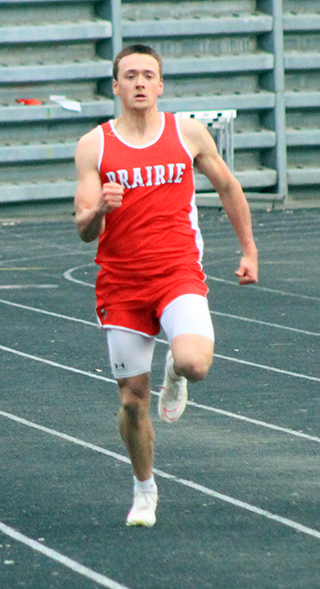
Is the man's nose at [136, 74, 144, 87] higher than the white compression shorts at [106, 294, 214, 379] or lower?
higher

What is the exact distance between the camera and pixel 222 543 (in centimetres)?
423

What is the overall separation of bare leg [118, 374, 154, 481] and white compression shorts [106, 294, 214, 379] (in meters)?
0.05

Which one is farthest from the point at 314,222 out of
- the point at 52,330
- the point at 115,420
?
the point at 115,420

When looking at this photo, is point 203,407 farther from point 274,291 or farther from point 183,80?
point 183,80

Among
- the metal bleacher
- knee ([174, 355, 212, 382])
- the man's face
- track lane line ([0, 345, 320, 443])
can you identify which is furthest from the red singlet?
the metal bleacher

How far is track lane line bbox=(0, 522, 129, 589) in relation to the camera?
12.6 feet

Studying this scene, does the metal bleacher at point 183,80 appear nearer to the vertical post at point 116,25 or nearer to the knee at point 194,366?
the vertical post at point 116,25

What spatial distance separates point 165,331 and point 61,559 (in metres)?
1.00

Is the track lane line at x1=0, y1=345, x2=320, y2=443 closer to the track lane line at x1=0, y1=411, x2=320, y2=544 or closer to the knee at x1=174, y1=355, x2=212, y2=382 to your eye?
the track lane line at x1=0, y1=411, x2=320, y2=544

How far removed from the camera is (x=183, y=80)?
62.3ft

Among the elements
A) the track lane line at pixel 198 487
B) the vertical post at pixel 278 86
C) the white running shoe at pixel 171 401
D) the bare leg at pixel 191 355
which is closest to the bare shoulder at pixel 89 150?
the bare leg at pixel 191 355

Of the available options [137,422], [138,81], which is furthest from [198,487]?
[138,81]

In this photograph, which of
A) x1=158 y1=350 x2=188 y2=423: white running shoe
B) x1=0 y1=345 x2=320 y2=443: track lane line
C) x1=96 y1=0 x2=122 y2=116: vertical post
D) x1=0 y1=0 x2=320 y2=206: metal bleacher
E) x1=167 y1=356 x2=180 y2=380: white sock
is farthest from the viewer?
x1=96 y1=0 x2=122 y2=116: vertical post

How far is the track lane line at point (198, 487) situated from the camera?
443 cm
